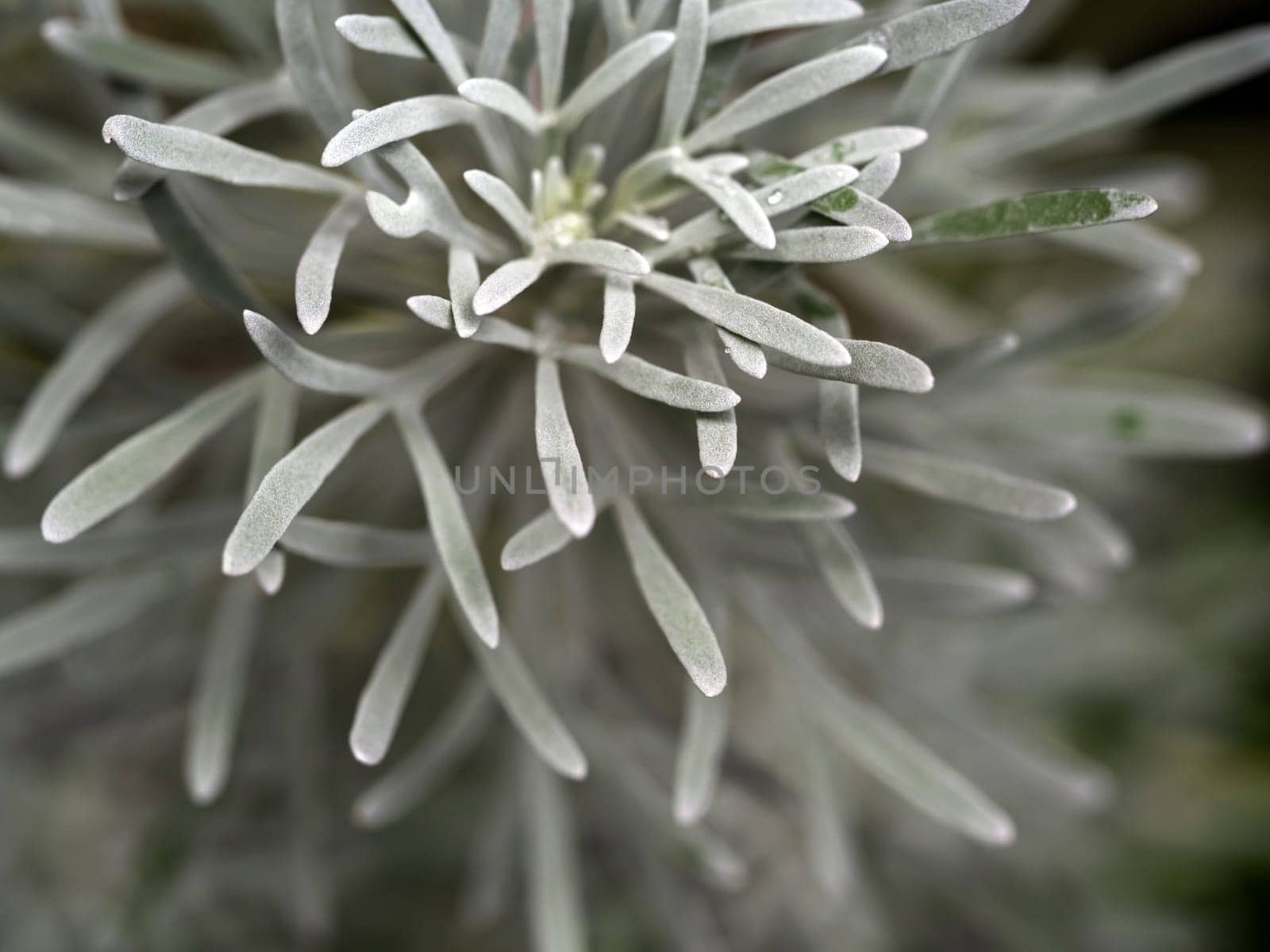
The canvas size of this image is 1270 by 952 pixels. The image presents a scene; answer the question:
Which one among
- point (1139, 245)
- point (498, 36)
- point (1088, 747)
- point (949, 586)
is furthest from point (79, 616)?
point (1088, 747)

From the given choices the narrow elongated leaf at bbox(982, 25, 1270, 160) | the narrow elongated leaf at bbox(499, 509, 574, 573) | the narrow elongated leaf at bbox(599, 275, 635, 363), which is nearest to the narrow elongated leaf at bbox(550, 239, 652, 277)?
the narrow elongated leaf at bbox(599, 275, 635, 363)

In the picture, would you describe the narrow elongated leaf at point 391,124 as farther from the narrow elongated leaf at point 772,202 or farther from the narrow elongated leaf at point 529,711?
the narrow elongated leaf at point 529,711

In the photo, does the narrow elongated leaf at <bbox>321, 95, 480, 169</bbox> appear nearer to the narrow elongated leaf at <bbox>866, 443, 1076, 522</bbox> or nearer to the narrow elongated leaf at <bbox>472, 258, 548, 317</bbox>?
the narrow elongated leaf at <bbox>472, 258, 548, 317</bbox>

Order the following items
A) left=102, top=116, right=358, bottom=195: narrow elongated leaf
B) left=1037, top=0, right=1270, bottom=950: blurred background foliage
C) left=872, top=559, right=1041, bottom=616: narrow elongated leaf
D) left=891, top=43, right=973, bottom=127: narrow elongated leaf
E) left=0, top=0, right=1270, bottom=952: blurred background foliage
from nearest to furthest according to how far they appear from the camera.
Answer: left=102, top=116, right=358, bottom=195: narrow elongated leaf → left=891, top=43, right=973, bottom=127: narrow elongated leaf → left=872, top=559, right=1041, bottom=616: narrow elongated leaf → left=0, top=0, right=1270, bottom=952: blurred background foliage → left=1037, top=0, right=1270, bottom=950: blurred background foliage

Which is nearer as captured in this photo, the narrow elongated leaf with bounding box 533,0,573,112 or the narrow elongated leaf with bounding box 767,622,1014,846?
the narrow elongated leaf with bounding box 533,0,573,112

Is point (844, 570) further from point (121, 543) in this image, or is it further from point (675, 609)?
point (121, 543)

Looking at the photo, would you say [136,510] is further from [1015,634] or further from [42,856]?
[1015,634]
